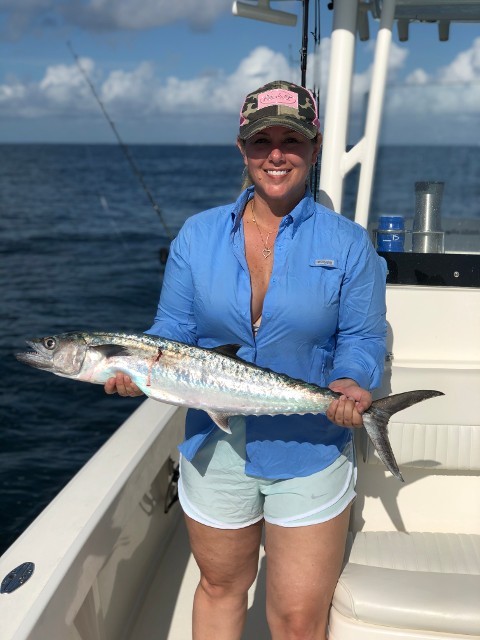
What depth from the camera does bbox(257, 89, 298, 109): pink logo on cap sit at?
8.05 feet

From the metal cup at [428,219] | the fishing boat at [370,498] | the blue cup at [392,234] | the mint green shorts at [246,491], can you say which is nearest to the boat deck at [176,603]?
the fishing boat at [370,498]

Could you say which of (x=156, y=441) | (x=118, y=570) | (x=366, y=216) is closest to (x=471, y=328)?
(x=366, y=216)

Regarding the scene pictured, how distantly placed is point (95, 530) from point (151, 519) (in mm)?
1157

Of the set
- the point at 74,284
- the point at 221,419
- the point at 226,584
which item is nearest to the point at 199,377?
the point at 221,419

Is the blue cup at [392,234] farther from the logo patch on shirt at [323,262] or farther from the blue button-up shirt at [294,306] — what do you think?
the logo patch on shirt at [323,262]

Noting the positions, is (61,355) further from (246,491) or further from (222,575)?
(222,575)

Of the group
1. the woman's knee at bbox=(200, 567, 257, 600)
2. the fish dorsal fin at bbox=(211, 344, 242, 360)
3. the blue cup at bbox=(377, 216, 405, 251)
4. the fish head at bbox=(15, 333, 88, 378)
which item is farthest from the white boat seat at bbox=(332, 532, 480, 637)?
the blue cup at bbox=(377, 216, 405, 251)

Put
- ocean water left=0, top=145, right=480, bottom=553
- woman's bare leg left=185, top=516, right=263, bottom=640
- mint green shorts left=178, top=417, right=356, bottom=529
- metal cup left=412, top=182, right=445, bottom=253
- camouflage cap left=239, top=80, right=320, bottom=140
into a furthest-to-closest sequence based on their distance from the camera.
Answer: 1. ocean water left=0, top=145, right=480, bottom=553
2. metal cup left=412, top=182, right=445, bottom=253
3. woman's bare leg left=185, top=516, right=263, bottom=640
4. mint green shorts left=178, top=417, right=356, bottom=529
5. camouflage cap left=239, top=80, right=320, bottom=140

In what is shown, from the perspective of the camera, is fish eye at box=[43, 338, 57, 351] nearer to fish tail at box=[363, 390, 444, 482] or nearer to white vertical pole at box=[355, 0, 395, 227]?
fish tail at box=[363, 390, 444, 482]

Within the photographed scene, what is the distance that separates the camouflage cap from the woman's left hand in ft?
2.73

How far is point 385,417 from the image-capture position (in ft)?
8.34

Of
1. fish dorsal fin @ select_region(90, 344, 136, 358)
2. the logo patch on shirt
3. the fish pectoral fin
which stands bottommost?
the fish pectoral fin

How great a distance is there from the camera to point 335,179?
13.2 ft

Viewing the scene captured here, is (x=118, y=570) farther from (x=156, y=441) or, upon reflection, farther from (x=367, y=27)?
(x=367, y=27)
